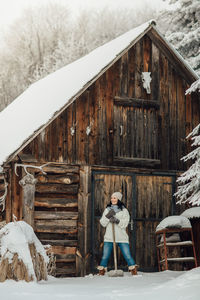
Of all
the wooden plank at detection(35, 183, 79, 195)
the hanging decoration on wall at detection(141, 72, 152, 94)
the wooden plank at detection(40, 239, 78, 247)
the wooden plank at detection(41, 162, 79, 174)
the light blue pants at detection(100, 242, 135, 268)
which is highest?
the hanging decoration on wall at detection(141, 72, 152, 94)

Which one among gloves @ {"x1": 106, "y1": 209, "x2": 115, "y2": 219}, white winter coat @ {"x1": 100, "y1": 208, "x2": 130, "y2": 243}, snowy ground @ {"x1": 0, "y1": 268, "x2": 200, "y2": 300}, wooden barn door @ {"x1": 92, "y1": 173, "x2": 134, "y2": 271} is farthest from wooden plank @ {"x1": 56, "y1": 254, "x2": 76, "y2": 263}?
snowy ground @ {"x1": 0, "y1": 268, "x2": 200, "y2": 300}

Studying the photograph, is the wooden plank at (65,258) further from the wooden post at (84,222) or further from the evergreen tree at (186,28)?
the evergreen tree at (186,28)

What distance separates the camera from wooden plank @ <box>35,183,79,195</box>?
1325 centimetres

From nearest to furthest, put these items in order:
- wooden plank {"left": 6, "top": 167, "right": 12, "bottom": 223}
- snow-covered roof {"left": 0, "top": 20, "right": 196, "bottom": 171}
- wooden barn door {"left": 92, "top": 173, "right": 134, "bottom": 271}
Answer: snow-covered roof {"left": 0, "top": 20, "right": 196, "bottom": 171}
wooden plank {"left": 6, "top": 167, "right": 12, "bottom": 223}
wooden barn door {"left": 92, "top": 173, "right": 134, "bottom": 271}

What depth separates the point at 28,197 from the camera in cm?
1287

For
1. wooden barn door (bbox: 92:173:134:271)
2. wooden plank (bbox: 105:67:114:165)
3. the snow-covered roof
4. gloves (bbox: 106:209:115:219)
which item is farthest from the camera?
wooden plank (bbox: 105:67:114:165)

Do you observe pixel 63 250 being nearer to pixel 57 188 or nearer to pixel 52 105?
pixel 57 188

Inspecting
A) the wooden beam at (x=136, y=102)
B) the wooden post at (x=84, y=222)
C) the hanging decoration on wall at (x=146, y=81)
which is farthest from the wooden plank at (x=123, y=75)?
the wooden post at (x=84, y=222)

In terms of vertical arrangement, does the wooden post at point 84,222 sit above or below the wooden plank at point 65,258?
above

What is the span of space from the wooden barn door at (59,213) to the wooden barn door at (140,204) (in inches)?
22.3

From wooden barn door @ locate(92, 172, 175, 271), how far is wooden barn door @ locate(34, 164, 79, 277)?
568 mm

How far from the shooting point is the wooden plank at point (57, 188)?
522 inches

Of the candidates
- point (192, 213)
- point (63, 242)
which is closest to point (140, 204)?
point (192, 213)

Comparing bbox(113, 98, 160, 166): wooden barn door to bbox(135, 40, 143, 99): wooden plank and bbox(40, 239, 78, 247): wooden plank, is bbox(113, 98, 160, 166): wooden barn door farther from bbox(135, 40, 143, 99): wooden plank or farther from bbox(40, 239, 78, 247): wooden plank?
bbox(40, 239, 78, 247): wooden plank
